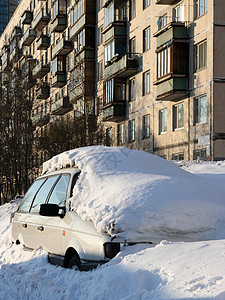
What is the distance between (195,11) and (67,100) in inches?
817

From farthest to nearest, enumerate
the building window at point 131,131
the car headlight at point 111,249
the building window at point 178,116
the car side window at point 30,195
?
the building window at point 131,131, the building window at point 178,116, the car side window at point 30,195, the car headlight at point 111,249

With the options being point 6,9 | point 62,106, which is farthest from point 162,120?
point 6,9

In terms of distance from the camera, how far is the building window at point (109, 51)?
38.1m

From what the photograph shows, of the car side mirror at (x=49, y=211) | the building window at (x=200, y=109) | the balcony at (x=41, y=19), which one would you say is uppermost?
the balcony at (x=41, y=19)

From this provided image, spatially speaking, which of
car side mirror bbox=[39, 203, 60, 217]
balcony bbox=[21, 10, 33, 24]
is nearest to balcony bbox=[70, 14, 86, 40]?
balcony bbox=[21, 10, 33, 24]

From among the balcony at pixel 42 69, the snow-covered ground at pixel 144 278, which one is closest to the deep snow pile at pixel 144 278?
the snow-covered ground at pixel 144 278

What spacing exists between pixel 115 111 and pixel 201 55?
993cm

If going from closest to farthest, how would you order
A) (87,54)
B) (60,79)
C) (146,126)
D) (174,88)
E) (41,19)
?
(174,88)
(146,126)
(87,54)
(60,79)
(41,19)

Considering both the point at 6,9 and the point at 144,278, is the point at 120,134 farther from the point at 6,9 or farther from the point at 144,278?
the point at 6,9

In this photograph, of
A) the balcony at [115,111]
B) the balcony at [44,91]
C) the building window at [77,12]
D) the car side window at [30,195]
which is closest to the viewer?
the car side window at [30,195]

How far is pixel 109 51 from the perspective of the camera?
39.0 m

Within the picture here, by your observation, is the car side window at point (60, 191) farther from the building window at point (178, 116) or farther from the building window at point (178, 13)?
the building window at point (178, 13)

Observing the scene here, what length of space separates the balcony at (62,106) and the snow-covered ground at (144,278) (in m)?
42.0

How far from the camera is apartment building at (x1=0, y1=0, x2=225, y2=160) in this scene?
27688 mm
